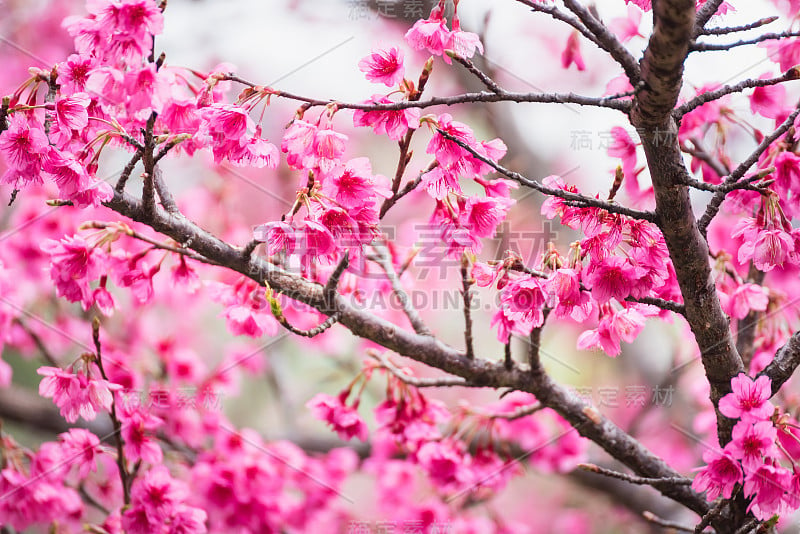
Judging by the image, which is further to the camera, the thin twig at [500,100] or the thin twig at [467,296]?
the thin twig at [467,296]

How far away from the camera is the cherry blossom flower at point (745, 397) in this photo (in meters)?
1.04

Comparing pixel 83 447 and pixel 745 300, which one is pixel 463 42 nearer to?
pixel 745 300

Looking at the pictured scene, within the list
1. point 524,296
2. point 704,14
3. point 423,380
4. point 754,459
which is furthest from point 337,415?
point 704,14

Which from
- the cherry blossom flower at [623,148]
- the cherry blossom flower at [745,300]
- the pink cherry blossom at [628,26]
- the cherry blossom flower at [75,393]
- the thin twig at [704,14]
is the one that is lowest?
the cherry blossom flower at [75,393]

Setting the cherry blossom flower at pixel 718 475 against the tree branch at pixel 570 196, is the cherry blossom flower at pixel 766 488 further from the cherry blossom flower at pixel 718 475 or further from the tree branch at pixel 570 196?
the tree branch at pixel 570 196

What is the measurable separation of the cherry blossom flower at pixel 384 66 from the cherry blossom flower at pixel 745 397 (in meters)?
0.74

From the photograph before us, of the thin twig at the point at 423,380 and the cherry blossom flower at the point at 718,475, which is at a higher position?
the thin twig at the point at 423,380

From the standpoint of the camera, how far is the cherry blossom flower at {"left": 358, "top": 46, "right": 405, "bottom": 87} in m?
1.07

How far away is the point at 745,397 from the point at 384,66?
787mm

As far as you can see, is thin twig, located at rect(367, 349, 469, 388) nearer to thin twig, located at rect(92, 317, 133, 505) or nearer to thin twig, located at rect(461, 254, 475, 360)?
thin twig, located at rect(461, 254, 475, 360)

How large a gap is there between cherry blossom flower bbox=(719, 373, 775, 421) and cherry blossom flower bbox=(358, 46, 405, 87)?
2.42ft

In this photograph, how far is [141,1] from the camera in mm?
961

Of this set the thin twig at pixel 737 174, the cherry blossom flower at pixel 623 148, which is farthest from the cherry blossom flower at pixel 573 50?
the thin twig at pixel 737 174

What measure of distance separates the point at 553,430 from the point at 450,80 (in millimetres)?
1678
